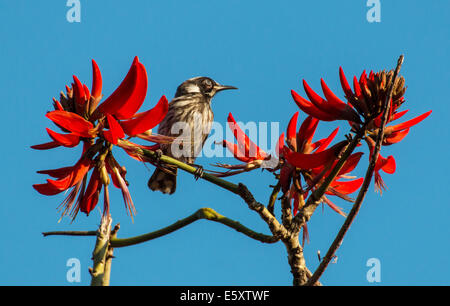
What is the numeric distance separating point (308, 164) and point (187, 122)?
11.3 ft

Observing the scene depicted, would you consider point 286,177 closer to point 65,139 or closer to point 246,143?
point 246,143

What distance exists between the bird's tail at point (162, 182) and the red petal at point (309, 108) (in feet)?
10.9

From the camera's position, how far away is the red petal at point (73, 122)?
7.71 ft

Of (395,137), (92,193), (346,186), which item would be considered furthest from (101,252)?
(395,137)

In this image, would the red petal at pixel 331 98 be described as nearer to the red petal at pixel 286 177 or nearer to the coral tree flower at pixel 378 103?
the coral tree flower at pixel 378 103

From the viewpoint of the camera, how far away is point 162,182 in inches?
221

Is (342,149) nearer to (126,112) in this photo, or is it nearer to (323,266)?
(323,266)

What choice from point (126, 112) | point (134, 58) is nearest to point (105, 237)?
point (126, 112)

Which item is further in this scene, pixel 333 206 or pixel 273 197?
pixel 333 206

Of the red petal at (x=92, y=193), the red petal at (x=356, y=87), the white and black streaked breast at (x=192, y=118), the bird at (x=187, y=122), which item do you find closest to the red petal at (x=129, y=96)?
the red petal at (x=92, y=193)

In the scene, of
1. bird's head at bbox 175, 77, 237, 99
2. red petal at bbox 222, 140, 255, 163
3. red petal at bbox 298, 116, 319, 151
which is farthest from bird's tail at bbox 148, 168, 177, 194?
red petal at bbox 298, 116, 319, 151

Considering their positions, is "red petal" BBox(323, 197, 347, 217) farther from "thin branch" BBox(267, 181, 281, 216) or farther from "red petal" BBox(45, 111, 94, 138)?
"red petal" BBox(45, 111, 94, 138)

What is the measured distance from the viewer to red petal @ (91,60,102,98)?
2.47 meters
